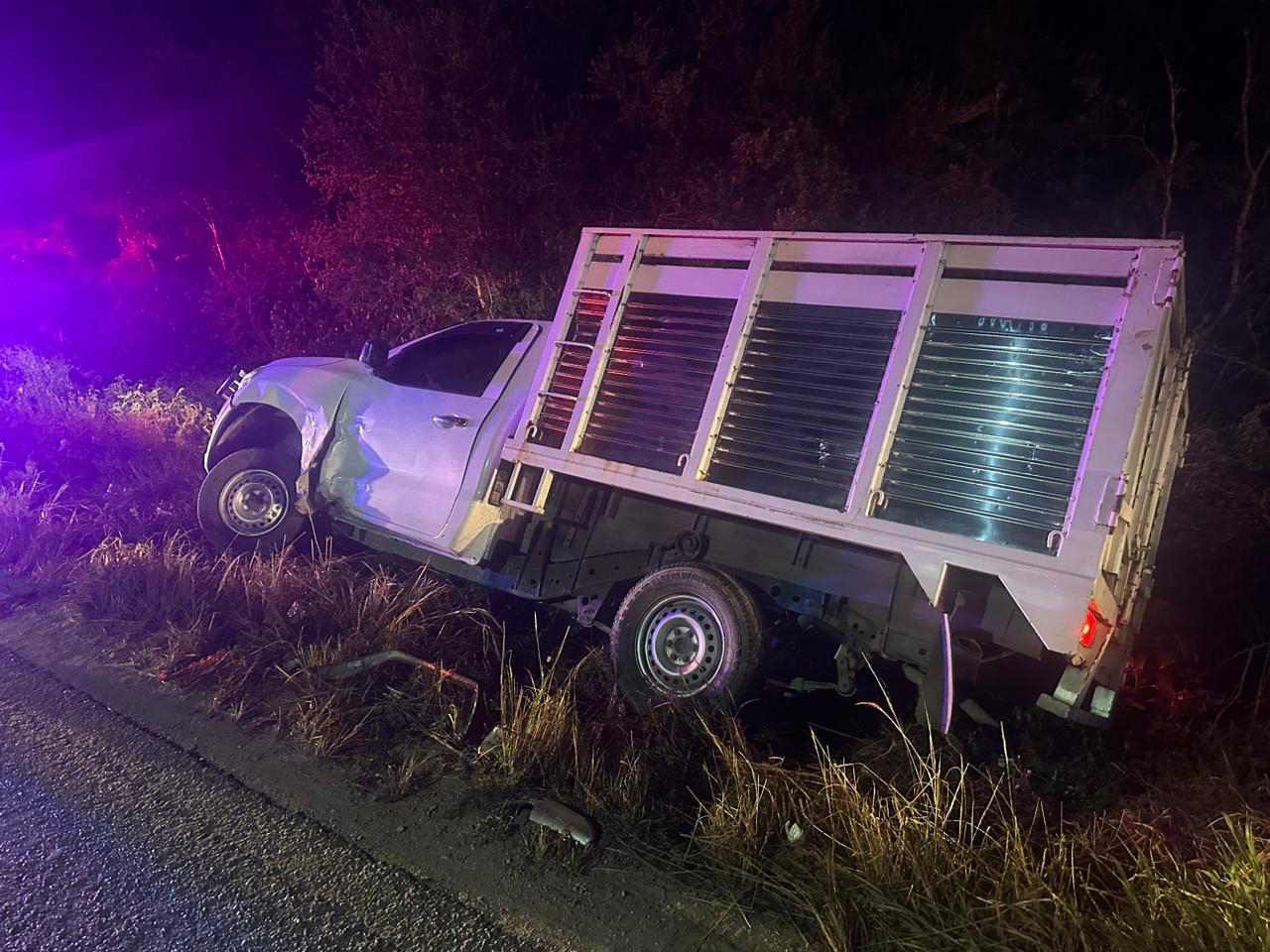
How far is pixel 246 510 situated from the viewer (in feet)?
21.5

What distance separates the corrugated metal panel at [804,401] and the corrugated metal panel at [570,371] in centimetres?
99

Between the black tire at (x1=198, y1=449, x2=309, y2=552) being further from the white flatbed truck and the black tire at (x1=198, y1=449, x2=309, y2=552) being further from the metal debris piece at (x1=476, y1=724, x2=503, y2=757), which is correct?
the metal debris piece at (x1=476, y1=724, x2=503, y2=757)

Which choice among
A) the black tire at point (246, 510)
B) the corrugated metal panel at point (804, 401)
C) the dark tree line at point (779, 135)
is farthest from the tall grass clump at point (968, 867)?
the dark tree line at point (779, 135)

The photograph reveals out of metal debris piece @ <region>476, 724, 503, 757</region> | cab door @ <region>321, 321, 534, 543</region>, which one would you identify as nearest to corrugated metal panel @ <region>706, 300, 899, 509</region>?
metal debris piece @ <region>476, 724, 503, 757</region>

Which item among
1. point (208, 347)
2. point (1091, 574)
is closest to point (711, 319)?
point (1091, 574)

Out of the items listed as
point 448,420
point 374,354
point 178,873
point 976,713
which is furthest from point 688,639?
point 374,354

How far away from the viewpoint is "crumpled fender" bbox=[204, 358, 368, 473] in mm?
6336

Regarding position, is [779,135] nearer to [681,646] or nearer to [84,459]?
[681,646]

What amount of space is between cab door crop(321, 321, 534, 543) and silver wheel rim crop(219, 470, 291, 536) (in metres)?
0.51

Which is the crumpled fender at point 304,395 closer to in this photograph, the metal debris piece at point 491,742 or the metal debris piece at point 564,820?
the metal debris piece at point 491,742

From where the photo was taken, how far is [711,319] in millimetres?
4758

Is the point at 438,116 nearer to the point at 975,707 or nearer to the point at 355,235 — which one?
the point at 355,235

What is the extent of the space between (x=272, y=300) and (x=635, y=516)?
8.85 meters

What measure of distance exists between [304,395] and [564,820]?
400cm
